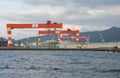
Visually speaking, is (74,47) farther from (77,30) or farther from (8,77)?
(8,77)

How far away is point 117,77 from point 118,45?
12863cm

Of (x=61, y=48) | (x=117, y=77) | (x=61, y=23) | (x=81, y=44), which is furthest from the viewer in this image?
(x=81, y=44)

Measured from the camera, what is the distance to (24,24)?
131 m

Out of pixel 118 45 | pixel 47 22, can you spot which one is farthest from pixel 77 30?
pixel 47 22

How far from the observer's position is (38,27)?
132m

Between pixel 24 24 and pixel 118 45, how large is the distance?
161 feet

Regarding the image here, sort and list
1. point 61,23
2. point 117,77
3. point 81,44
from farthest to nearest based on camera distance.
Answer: point 81,44 < point 61,23 < point 117,77

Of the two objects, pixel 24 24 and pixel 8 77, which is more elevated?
pixel 24 24

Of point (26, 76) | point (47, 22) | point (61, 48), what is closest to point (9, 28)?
point (47, 22)

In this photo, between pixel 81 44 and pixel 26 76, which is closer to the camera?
pixel 26 76

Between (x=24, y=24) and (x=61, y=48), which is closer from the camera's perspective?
(x=24, y=24)

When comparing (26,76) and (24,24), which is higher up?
(24,24)

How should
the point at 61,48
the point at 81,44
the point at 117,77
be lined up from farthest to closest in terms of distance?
the point at 81,44, the point at 61,48, the point at 117,77

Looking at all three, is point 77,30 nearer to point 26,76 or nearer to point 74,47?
point 74,47
